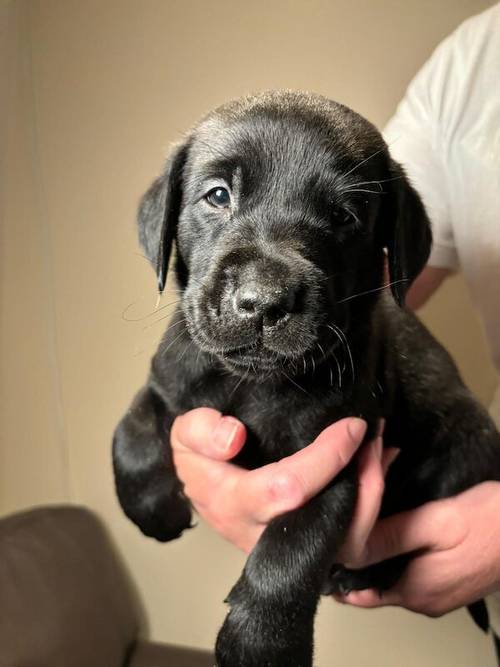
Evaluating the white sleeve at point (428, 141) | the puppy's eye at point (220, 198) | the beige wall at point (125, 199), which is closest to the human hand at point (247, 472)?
the puppy's eye at point (220, 198)

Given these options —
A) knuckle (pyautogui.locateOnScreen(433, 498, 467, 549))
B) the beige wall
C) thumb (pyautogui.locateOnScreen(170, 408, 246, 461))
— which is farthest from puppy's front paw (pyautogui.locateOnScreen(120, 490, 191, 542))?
the beige wall

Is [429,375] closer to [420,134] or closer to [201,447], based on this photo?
[201,447]

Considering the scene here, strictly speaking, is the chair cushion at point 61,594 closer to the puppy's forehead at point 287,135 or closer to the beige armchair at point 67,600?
the beige armchair at point 67,600

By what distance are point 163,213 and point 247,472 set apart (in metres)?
0.53

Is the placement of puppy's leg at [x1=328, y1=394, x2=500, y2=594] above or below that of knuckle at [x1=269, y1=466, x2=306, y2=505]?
below

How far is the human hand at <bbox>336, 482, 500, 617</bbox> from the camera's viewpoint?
4.14 feet

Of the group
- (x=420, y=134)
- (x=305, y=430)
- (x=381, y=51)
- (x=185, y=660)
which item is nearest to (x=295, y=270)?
(x=305, y=430)

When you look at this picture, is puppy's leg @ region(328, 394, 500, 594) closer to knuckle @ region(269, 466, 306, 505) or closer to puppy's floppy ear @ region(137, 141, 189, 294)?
knuckle @ region(269, 466, 306, 505)

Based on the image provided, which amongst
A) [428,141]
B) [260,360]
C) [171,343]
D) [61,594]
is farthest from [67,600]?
[428,141]

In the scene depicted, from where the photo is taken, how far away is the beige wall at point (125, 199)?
7.64 ft

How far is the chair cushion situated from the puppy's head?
5.14ft

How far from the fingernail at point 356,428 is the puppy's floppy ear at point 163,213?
43cm

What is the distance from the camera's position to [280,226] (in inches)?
39.2

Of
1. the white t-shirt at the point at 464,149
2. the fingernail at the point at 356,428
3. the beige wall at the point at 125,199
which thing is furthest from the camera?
the beige wall at the point at 125,199
